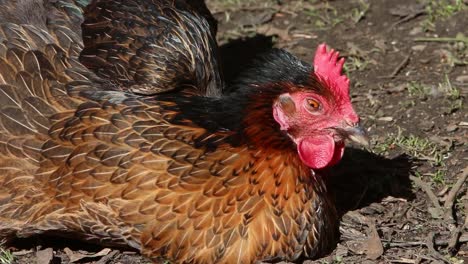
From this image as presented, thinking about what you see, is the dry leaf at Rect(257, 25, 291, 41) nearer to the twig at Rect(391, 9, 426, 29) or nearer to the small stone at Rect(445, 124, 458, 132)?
the twig at Rect(391, 9, 426, 29)

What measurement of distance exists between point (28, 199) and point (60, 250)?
47cm

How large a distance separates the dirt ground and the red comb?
2.91 feet

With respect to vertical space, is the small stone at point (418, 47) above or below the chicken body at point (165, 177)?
above

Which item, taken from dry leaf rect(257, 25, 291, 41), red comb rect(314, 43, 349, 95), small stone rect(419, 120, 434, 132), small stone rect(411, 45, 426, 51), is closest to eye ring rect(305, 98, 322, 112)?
red comb rect(314, 43, 349, 95)

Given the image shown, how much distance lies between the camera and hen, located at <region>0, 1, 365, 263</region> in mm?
4309

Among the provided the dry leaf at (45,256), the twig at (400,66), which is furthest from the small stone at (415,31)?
the dry leaf at (45,256)

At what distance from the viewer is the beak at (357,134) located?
4.31 m

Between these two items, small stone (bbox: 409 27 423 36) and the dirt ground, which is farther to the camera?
small stone (bbox: 409 27 423 36)

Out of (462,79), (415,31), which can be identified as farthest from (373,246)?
(415,31)

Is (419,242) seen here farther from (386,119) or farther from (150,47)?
(150,47)

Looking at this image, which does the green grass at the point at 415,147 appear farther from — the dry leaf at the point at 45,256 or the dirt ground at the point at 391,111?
the dry leaf at the point at 45,256

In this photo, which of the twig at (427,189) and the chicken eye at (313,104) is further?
the twig at (427,189)

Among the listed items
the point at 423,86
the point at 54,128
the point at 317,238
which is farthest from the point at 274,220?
the point at 423,86

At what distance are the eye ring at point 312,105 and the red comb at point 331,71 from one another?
11 centimetres
